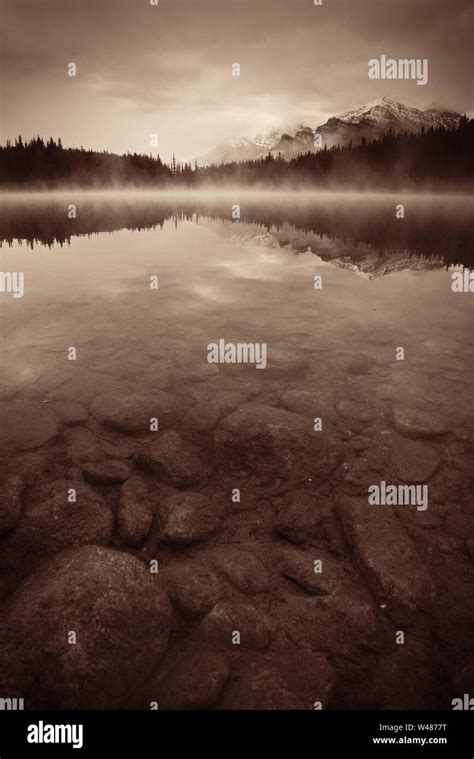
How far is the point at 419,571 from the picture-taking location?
3.52 m

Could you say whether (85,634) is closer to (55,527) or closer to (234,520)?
(55,527)

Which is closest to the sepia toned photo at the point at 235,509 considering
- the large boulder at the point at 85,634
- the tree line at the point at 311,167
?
the large boulder at the point at 85,634

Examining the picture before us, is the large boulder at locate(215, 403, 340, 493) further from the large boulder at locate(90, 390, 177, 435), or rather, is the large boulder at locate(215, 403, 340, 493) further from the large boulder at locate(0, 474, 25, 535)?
the large boulder at locate(0, 474, 25, 535)

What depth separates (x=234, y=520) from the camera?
411 cm

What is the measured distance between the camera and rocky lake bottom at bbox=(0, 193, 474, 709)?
2.85m

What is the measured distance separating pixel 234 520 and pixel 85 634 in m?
1.64

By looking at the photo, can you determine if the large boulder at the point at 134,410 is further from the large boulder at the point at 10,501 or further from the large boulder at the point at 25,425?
the large boulder at the point at 10,501

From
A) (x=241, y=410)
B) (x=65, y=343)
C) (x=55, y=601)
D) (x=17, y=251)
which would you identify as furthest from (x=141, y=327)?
(x=17, y=251)

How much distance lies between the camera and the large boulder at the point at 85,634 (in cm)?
265

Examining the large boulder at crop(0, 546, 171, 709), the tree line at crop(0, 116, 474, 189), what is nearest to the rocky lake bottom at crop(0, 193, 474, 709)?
the large boulder at crop(0, 546, 171, 709)

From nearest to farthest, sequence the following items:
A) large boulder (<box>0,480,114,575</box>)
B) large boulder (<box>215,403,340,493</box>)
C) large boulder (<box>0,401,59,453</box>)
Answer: large boulder (<box>0,480,114,575</box>)
large boulder (<box>215,403,340,493</box>)
large boulder (<box>0,401,59,453</box>)

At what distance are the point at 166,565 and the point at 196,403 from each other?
7.96 feet

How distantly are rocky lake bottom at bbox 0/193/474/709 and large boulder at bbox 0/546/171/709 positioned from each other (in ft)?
0.04

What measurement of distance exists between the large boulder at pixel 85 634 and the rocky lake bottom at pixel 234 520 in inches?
0.4
